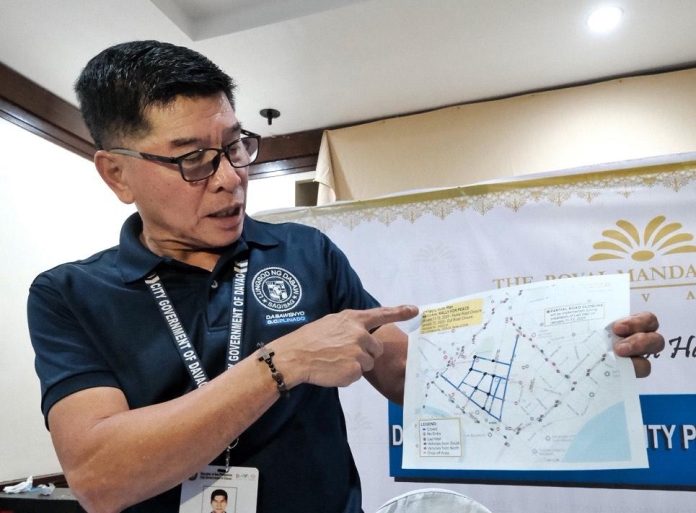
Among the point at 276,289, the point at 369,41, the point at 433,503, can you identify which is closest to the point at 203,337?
the point at 276,289

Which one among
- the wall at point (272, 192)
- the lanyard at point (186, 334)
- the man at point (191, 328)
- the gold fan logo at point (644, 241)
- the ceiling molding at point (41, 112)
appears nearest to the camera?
the man at point (191, 328)

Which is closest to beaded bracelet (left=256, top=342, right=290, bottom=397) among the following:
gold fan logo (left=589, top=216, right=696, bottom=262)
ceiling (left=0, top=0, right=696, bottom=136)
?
gold fan logo (left=589, top=216, right=696, bottom=262)

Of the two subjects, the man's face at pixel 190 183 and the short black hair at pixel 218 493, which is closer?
the short black hair at pixel 218 493

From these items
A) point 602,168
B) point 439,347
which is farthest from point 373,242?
point 439,347

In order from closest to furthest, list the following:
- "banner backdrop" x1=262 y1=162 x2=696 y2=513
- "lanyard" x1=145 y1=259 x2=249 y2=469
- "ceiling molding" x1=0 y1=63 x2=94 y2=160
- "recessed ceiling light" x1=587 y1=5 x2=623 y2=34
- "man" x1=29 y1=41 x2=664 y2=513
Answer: "man" x1=29 y1=41 x2=664 y2=513, "lanyard" x1=145 y1=259 x2=249 y2=469, "banner backdrop" x1=262 y1=162 x2=696 y2=513, "recessed ceiling light" x1=587 y1=5 x2=623 y2=34, "ceiling molding" x1=0 y1=63 x2=94 y2=160

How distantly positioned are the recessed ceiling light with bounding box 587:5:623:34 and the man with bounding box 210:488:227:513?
264 cm

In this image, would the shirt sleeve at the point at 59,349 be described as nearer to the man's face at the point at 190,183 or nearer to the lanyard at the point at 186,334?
the lanyard at the point at 186,334

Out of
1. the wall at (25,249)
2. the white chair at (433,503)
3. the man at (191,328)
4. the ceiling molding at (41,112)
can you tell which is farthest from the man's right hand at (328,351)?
the ceiling molding at (41,112)

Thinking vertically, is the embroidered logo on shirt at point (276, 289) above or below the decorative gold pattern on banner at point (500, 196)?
below

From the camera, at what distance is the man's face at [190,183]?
3.03 ft

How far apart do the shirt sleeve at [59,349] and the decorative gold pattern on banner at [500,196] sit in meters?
1.39

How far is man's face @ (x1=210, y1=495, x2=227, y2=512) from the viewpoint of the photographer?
2.64ft

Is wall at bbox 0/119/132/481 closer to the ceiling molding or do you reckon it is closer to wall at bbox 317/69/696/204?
the ceiling molding

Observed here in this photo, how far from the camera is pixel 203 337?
89 cm
